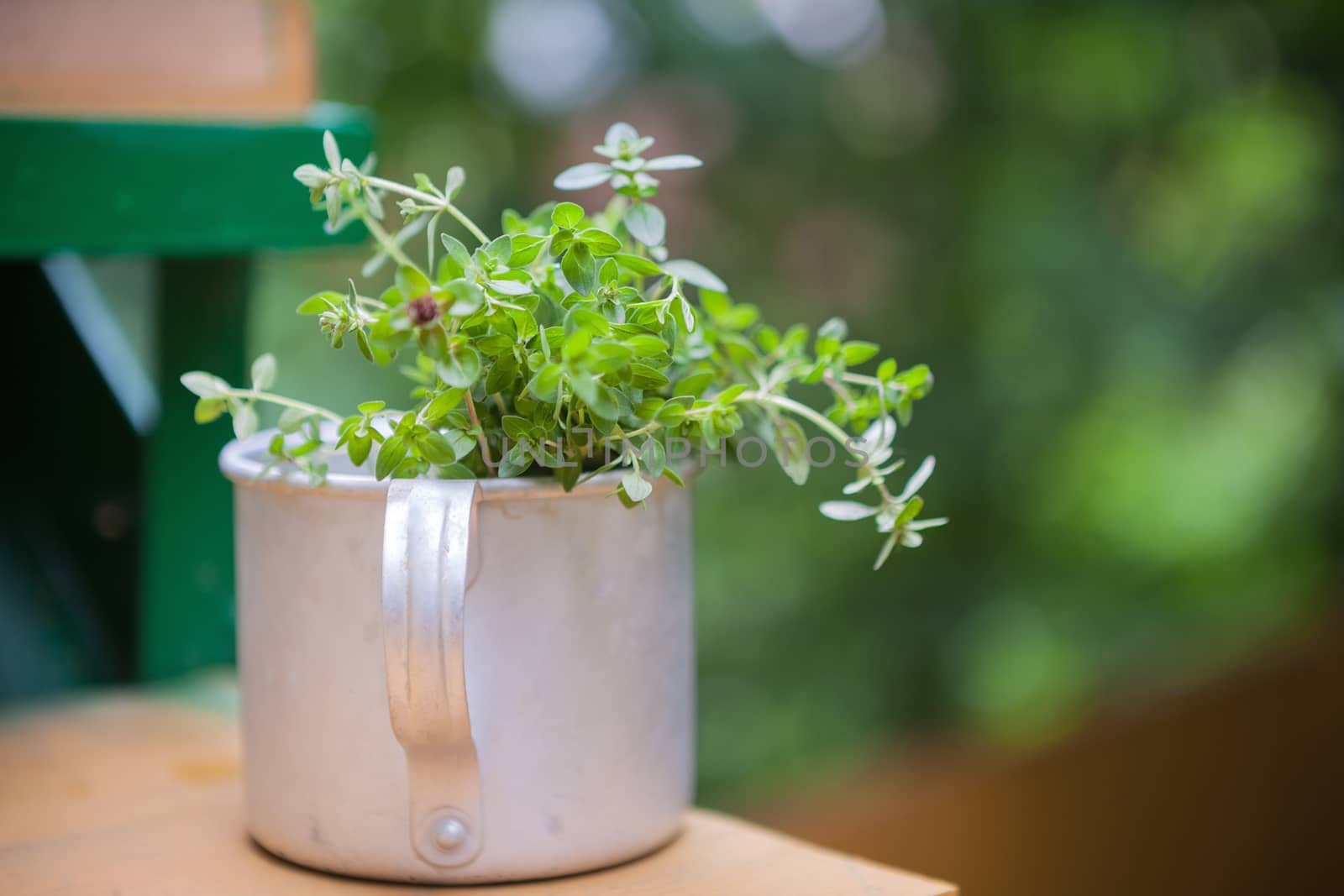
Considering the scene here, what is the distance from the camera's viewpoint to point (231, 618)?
76 centimetres

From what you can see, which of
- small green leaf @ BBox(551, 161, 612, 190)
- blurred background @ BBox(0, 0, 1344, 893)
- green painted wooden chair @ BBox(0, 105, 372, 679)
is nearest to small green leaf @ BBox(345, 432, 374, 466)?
small green leaf @ BBox(551, 161, 612, 190)

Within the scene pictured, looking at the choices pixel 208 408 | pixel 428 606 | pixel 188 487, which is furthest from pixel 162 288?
pixel 428 606

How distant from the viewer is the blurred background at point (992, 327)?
1.43 meters

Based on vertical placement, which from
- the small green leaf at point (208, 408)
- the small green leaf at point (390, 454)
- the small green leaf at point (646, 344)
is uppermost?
the small green leaf at point (646, 344)

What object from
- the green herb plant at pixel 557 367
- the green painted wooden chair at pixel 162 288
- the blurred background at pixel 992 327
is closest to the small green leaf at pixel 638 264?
the green herb plant at pixel 557 367

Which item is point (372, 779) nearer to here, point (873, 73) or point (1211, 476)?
point (873, 73)

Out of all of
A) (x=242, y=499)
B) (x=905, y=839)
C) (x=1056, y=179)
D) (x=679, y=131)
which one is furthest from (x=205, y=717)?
(x=1056, y=179)

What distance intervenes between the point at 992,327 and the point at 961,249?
103 millimetres

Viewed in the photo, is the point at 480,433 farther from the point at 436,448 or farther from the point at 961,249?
the point at 961,249

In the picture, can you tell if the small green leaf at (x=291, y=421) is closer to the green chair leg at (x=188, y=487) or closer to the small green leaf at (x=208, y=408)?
the small green leaf at (x=208, y=408)

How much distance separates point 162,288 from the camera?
2.40 ft

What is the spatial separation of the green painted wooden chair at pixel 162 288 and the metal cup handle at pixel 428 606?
12.5 inches

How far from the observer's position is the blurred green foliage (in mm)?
1429

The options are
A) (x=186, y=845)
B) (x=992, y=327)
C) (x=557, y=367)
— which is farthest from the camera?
(x=992, y=327)
